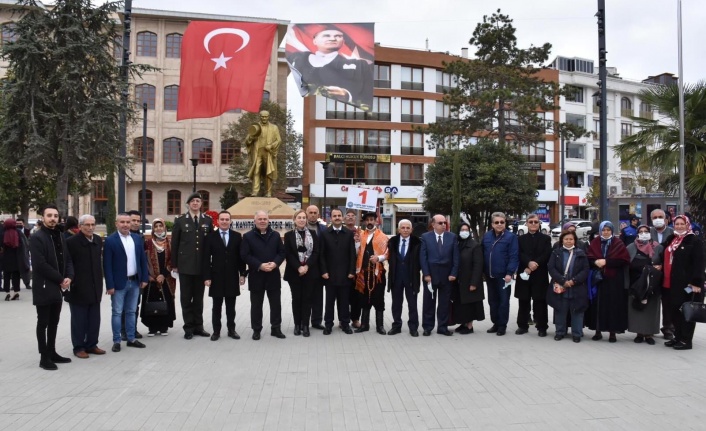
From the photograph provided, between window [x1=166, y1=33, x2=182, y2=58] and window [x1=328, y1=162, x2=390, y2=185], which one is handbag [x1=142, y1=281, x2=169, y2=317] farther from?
window [x1=166, y1=33, x2=182, y2=58]

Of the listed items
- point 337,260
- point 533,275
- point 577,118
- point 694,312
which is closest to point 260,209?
point 337,260

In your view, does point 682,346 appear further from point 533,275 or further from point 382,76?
point 382,76

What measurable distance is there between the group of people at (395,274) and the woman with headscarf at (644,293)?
15mm

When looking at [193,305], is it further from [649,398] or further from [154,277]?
[649,398]

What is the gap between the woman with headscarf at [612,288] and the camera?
27.3ft

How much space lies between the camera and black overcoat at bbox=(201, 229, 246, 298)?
8.52m

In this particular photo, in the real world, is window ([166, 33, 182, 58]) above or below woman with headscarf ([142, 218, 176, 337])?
above

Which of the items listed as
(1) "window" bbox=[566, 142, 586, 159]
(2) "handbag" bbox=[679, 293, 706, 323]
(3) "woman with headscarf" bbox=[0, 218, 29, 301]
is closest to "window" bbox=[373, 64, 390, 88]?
(1) "window" bbox=[566, 142, 586, 159]

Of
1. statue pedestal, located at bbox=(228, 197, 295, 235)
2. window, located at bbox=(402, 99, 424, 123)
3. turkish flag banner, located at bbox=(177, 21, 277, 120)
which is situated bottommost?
statue pedestal, located at bbox=(228, 197, 295, 235)

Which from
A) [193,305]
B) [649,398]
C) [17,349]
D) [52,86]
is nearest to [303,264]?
[193,305]

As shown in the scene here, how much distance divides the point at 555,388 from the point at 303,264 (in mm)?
4177

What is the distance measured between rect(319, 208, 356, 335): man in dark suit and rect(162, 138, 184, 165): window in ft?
138

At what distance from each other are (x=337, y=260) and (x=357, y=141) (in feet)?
138

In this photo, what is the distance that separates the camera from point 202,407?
536 cm
